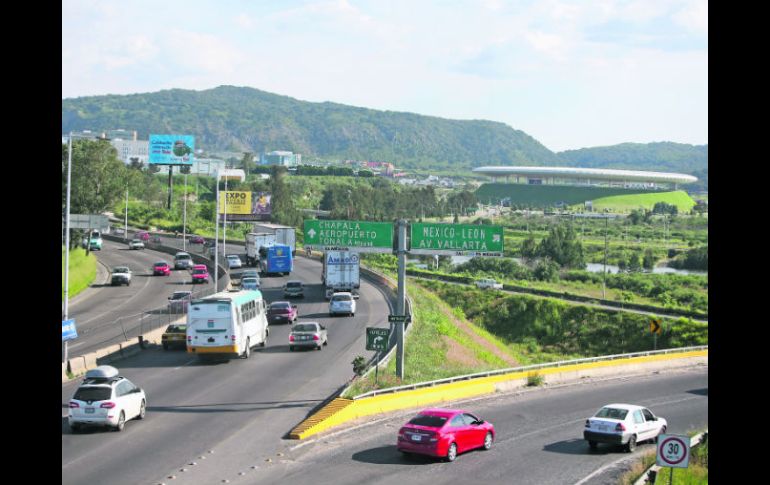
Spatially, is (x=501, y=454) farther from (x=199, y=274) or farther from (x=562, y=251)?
(x=562, y=251)

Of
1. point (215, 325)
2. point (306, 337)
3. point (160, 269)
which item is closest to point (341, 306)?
point (306, 337)

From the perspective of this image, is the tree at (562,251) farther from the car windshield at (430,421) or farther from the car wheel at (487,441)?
the car windshield at (430,421)

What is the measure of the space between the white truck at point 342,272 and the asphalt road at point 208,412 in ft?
59.9

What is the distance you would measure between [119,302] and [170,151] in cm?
9112

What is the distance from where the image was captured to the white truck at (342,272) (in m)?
69.2

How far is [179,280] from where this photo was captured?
82938 mm

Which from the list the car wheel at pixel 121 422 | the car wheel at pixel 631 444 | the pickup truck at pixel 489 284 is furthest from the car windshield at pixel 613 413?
the pickup truck at pixel 489 284

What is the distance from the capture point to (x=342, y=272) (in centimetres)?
6975

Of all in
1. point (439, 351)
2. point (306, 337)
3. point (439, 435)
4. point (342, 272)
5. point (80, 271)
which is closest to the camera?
point (439, 435)

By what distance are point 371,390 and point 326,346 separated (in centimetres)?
1454
